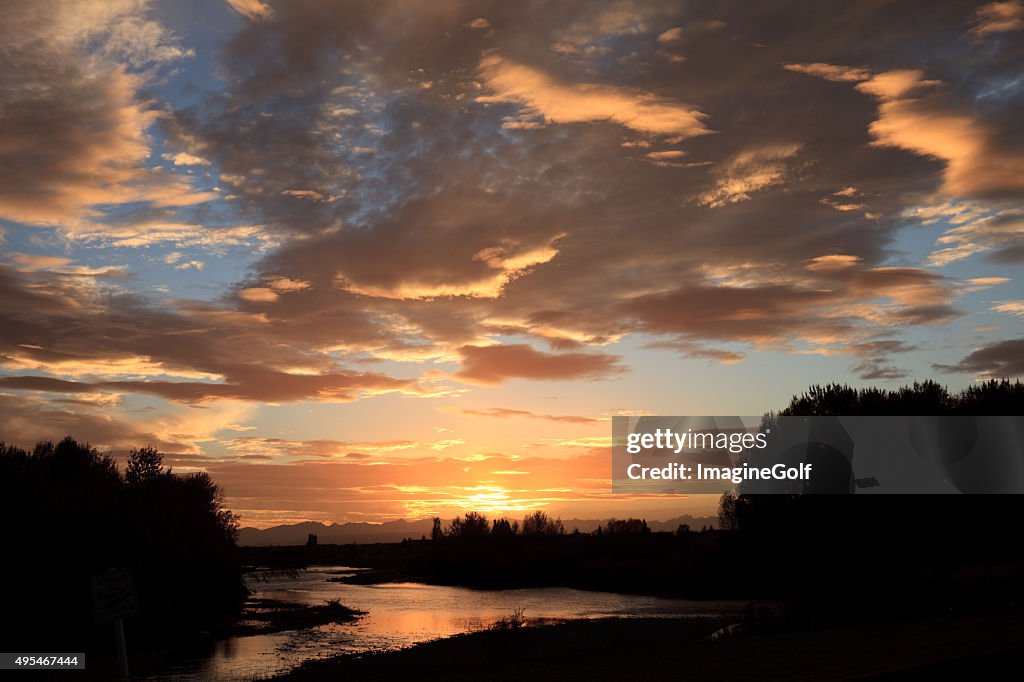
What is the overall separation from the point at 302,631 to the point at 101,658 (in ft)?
34.0

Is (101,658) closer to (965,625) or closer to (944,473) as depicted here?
(965,625)

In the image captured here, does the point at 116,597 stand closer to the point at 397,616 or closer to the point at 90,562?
the point at 90,562

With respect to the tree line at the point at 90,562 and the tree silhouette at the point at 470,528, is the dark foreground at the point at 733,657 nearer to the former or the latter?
the tree line at the point at 90,562

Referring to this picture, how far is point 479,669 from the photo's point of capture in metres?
24.0

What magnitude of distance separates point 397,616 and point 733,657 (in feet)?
127

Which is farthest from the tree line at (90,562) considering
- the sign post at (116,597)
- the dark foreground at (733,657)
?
the sign post at (116,597)

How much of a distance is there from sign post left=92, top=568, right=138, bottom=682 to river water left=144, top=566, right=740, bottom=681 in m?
14.8

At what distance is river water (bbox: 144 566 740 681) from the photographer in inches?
1406

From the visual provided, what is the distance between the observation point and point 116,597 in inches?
655

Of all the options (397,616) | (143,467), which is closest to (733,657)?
(397,616)

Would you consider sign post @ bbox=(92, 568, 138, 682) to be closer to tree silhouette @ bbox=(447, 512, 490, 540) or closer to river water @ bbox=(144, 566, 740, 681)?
river water @ bbox=(144, 566, 740, 681)

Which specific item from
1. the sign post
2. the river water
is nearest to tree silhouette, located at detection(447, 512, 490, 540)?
the river water

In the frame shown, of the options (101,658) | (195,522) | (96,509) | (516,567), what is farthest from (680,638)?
(516,567)

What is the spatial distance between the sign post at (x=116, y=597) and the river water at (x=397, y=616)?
48.5 feet
